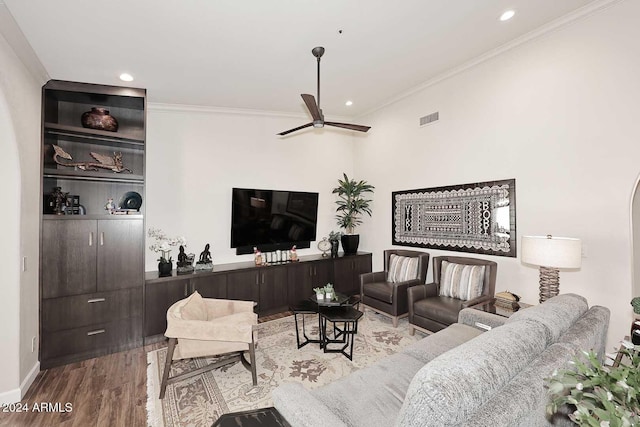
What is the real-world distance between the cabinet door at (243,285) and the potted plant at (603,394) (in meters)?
3.88

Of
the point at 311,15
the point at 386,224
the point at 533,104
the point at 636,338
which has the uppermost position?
the point at 311,15

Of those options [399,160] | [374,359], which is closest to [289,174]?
[399,160]

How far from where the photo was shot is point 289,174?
531 centimetres

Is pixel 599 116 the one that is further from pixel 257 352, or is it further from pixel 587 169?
pixel 257 352

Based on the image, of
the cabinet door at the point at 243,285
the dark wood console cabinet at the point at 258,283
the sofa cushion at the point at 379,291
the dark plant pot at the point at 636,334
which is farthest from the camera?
the cabinet door at the point at 243,285

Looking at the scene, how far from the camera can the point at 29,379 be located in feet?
8.75

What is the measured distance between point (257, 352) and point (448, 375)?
2752 millimetres

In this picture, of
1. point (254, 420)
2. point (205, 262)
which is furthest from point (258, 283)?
point (254, 420)

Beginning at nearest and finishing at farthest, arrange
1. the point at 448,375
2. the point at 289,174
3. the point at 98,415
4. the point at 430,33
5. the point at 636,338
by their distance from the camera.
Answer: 1. the point at 448,375
2. the point at 636,338
3. the point at 98,415
4. the point at 430,33
5. the point at 289,174

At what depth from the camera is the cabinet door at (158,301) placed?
3.56 metres

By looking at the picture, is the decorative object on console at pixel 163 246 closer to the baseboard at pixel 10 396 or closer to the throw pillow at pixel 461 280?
the baseboard at pixel 10 396

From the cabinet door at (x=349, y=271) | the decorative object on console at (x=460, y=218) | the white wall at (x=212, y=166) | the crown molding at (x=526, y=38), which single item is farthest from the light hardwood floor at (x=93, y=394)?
the crown molding at (x=526, y=38)

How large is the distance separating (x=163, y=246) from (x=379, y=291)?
3139 millimetres

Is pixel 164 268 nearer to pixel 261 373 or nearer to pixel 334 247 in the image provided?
pixel 261 373
